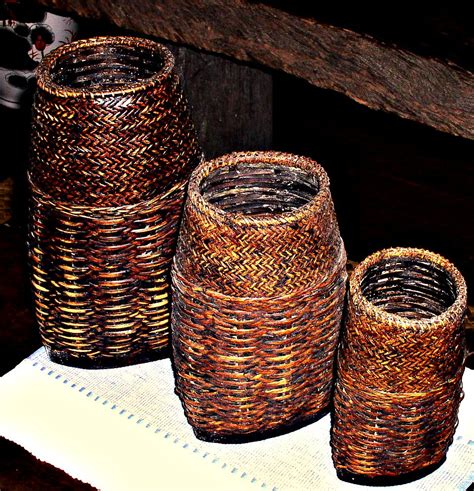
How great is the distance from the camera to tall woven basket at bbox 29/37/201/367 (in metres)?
1.02

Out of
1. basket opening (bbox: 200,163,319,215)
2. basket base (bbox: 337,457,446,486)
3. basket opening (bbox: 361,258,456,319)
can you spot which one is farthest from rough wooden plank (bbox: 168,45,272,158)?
basket base (bbox: 337,457,446,486)

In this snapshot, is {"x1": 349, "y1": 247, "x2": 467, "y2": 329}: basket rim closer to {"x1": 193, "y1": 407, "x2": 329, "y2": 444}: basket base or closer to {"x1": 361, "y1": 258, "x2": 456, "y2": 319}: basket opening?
{"x1": 361, "y1": 258, "x2": 456, "y2": 319}: basket opening

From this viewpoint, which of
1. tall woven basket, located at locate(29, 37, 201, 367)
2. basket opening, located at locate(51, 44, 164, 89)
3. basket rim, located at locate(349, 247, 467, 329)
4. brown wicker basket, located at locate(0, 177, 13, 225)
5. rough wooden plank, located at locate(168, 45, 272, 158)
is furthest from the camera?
brown wicker basket, located at locate(0, 177, 13, 225)

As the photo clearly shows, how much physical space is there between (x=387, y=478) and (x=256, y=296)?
0.89ft

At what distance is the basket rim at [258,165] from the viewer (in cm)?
93

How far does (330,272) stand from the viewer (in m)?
0.99

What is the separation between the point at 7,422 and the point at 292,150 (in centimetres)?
128

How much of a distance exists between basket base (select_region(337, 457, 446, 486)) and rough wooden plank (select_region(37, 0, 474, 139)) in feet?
1.24

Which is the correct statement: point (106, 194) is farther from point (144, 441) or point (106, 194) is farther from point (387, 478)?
point (387, 478)

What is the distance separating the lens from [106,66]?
1.16 metres

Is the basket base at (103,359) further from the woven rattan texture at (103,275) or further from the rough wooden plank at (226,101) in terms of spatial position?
the rough wooden plank at (226,101)

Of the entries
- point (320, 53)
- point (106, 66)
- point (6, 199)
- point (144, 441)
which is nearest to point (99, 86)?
point (106, 66)

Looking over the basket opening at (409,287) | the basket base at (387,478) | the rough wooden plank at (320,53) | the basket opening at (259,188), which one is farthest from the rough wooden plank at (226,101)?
the basket base at (387,478)

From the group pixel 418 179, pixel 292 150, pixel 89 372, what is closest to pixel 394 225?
pixel 418 179
